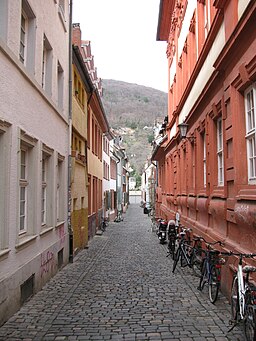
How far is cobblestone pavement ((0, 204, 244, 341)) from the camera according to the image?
5984 mm

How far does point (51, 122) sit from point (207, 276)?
18.4 ft

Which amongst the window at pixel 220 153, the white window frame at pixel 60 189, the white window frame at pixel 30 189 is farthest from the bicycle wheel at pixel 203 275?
the white window frame at pixel 60 189

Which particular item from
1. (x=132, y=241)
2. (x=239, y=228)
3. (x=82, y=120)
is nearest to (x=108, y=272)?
(x=239, y=228)

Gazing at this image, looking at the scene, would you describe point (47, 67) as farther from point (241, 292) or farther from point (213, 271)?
point (241, 292)

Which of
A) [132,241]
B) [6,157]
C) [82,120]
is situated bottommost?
[132,241]

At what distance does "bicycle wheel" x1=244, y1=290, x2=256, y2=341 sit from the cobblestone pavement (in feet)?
1.26

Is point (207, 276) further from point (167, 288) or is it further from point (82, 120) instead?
point (82, 120)

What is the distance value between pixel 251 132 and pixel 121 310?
12.8 ft

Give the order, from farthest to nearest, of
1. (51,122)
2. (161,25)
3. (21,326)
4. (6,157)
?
1. (161,25)
2. (51,122)
3. (6,157)
4. (21,326)

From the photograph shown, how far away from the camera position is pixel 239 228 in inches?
287

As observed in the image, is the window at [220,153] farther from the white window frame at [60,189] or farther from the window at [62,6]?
the window at [62,6]

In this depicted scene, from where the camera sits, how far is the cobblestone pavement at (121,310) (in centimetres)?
598

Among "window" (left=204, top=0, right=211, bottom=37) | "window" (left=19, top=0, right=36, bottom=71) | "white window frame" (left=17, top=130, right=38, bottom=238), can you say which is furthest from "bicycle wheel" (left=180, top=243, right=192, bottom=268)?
"window" (left=19, top=0, right=36, bottom=71)

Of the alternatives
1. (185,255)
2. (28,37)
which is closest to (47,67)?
(28,37)
